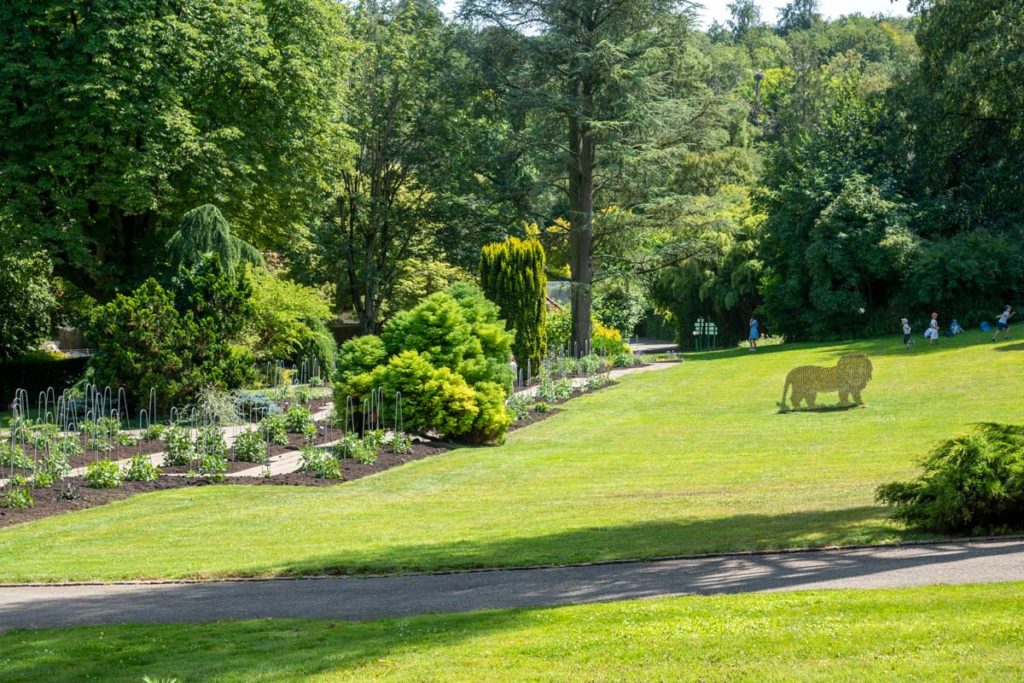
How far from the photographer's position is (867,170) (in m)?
52.3

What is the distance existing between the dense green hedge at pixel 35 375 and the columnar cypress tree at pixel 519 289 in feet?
42.6

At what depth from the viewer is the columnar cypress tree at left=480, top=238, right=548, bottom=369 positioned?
38.3 metres

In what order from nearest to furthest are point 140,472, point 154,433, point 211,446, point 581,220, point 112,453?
point 140,472 < point 211,446 < point 112,453 < point 154,433 < point 581,220

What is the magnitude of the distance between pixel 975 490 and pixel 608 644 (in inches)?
209

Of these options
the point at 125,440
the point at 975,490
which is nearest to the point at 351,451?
the point at 125,440

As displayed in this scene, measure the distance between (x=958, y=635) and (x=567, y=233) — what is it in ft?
134

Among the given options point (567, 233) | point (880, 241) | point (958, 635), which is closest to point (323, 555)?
point (958, 635)

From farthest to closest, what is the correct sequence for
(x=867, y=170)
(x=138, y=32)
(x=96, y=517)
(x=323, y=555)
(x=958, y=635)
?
(x=867, y=170) < (x=138, y=32) < (x=96, y=517) < (x=323, y=555) < (x=958, y=635)

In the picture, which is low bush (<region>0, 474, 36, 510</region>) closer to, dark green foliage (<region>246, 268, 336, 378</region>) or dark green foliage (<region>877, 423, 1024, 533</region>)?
dark green foliage (<region>877, 423, 1024, 533</region>)

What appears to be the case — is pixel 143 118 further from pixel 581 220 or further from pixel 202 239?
pixel 581 220

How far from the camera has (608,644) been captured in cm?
736

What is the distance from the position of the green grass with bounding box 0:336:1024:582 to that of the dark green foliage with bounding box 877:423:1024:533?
0.38 metres

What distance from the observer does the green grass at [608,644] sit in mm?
6652

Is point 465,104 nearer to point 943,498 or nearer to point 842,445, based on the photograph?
point 842,445
